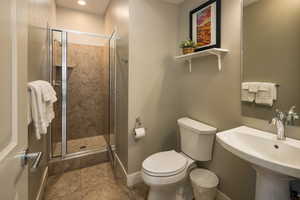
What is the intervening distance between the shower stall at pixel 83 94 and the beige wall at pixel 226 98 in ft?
4.49

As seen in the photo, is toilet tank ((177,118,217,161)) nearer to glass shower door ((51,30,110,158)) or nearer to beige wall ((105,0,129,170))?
beige wall ((105,0,129,170))

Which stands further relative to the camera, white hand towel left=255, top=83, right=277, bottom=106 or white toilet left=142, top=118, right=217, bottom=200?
white toilet left=142, top=118, right=217, bottom=200

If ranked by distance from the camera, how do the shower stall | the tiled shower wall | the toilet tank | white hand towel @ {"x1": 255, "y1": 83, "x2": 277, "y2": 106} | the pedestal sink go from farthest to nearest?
the tiled shower wall
the shower stall
the toilet tank
white hand towel @ {"x1": 255, "y1": 83, "x2": 277, "y2": 106}
the pedestal sink

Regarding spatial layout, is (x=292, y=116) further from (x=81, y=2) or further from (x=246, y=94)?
(x=81, y=2)

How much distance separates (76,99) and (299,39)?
3.19 m

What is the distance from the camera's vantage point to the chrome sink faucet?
1.04 metres

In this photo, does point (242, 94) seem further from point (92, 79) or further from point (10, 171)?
point (92, 79)

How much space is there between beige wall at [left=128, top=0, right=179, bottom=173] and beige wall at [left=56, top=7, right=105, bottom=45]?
1574 millimetres

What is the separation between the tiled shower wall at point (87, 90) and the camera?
2893mm

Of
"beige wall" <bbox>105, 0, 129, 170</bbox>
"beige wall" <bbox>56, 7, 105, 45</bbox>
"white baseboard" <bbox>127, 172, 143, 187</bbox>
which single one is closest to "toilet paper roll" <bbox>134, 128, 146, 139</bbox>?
"beige wall" <bbox>105, 0, 129, 170</bbox>

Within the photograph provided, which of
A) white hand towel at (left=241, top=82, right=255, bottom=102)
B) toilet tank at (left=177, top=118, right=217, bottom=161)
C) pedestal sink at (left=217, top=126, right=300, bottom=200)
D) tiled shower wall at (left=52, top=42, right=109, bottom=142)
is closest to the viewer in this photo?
pedestal sink at (left=217, top=126, right=300, bottom=200)

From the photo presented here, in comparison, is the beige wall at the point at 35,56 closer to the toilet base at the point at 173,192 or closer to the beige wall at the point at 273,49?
the toilet base at the point at 173,192

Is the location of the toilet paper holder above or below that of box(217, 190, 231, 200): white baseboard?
above

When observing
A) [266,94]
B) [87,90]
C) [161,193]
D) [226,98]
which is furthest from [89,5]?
[161,193]
